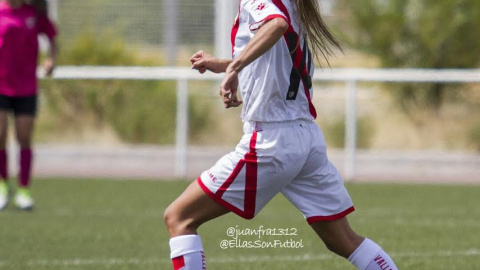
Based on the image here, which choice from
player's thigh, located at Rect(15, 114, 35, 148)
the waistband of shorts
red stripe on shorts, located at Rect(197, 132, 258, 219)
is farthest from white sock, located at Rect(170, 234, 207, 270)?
player's thigh, located at Rect(15, 114, 35, 148)

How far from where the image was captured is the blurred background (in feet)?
47.6

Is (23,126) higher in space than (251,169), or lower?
lower

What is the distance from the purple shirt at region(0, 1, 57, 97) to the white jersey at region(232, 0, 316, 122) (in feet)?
18.3

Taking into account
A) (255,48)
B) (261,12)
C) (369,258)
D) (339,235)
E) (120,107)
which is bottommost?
(120,107)

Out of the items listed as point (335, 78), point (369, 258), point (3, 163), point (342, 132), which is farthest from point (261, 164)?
point (342, 132)

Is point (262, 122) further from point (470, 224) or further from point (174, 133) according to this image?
point (174, 133)

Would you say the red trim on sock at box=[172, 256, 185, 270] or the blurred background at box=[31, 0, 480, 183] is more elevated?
the red trim on sock at box=[172, 256, 185, 270]

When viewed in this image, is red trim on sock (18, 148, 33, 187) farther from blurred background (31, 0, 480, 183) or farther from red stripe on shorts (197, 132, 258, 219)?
red stripe on shorts (197, 132, 258, 219)

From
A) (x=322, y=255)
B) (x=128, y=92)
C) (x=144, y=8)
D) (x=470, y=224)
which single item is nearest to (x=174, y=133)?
(x=128, y=92)

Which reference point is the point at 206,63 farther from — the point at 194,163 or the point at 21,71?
the point at 194,163

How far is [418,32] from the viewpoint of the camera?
1773 centimetres

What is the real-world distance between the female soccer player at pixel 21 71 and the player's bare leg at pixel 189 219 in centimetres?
536

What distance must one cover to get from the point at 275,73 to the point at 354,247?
0.99 metres

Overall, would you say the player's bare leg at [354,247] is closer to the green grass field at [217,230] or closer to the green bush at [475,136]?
the green grass field at [217,230]
